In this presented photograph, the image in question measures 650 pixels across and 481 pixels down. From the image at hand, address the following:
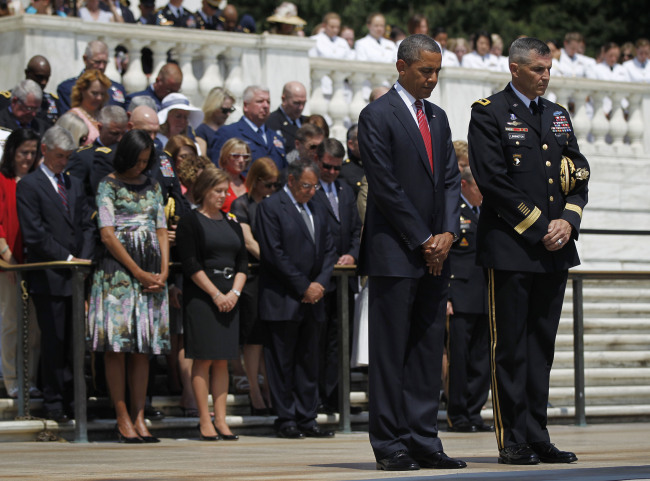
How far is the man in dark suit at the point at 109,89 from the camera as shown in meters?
13.4

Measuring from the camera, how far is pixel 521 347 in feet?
25.4

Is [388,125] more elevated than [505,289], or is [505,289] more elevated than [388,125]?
[388,125]

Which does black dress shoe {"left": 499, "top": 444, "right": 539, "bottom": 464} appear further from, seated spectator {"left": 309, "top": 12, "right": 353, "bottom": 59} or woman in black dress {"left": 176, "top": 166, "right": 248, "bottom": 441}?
seated spectator {"left": 309, "top": 12, "right": 353, "bottom": 59}

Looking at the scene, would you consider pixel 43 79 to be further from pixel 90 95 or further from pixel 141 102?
pixel 141 102

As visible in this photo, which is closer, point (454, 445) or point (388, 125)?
point (388, 125)

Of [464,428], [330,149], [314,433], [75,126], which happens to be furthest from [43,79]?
[464,428]

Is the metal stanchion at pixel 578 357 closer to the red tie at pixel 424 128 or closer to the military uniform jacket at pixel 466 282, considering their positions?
the military uniform jacket at pixel 466 282

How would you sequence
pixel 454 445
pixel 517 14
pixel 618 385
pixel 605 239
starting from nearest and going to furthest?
pixel 454 445 < pixel 618 385 < pixel 605 239 < pixel 517 14

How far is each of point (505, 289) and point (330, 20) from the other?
34.7ft

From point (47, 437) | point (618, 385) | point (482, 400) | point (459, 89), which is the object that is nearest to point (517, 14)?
point (459, 89)

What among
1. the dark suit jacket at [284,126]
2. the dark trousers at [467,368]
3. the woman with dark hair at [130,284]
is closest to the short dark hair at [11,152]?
the woman with dark hair at [130,284]

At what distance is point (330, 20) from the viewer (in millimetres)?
17828

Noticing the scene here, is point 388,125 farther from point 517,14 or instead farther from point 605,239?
point 517,14

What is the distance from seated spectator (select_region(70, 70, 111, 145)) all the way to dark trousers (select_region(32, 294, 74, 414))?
7.64 ft
